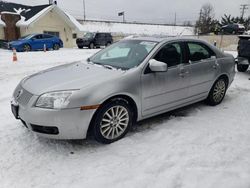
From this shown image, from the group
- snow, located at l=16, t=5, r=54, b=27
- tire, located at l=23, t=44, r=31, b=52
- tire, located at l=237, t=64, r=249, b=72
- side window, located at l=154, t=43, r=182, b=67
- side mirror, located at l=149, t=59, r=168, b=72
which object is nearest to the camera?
side mirror, located at l=149, t=59, r=168, b=72

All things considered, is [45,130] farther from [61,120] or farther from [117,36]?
[117,36]

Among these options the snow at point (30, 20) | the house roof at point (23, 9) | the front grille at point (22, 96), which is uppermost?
the house roof at point (23, 9)

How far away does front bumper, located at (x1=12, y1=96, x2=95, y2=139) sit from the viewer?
3.21 m

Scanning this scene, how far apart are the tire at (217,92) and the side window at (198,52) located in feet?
2.11

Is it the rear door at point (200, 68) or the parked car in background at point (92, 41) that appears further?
the parked car in background at point (92, 41)

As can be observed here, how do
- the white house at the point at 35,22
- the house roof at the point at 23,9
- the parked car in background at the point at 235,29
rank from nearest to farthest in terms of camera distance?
the white house at the point at 35,22, the house roof at the point at 23,9, the parked car in background at the point at 235,29

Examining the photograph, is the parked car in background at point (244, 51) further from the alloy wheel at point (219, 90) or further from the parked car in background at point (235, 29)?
the parked car in background at point (235, 29)

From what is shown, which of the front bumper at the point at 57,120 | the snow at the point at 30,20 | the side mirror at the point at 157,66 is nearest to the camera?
the front bumper at the point at 57,120

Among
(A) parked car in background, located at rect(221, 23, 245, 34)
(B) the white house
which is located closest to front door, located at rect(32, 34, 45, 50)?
(B) the white house

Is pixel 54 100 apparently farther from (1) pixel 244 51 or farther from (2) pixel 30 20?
(2) pixel 30 20

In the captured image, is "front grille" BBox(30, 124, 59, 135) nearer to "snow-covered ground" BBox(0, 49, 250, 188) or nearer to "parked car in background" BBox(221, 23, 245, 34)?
"snow-covered ground" BBox(0, 49, 250, 188)

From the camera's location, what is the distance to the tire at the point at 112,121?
11.5ft

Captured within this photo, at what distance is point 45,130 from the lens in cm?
333

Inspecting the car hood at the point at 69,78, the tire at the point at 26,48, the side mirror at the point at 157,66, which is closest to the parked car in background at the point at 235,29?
the tire at the point at 26,48
